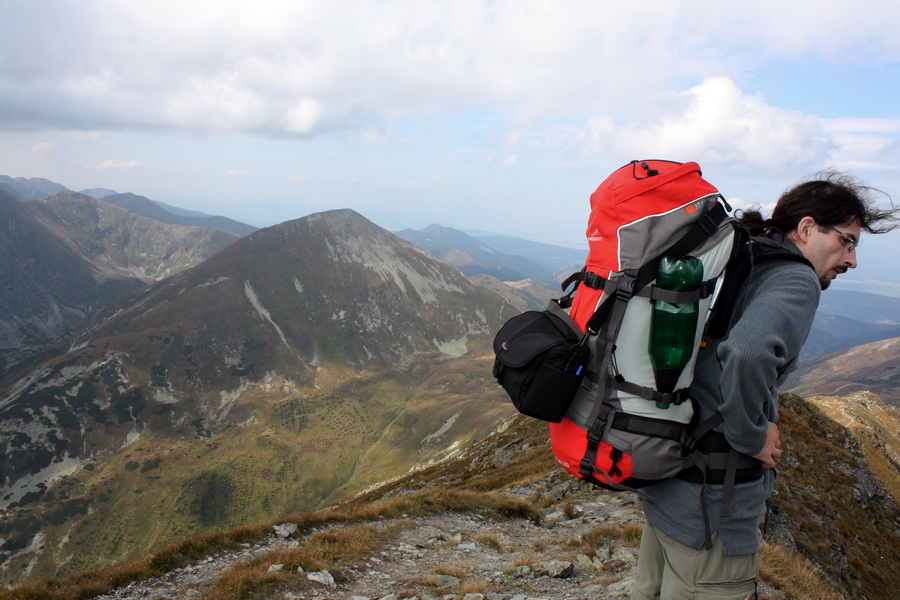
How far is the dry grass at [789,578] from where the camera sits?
858 centimetres

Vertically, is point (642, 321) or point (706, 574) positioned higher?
point (642, 321)

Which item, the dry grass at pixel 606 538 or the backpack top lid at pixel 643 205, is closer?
the backpack top lid at pixel 643 205

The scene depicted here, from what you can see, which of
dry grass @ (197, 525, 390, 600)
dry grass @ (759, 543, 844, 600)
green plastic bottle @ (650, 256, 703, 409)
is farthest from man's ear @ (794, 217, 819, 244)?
dry grass @ (197, 525, 390, 600)

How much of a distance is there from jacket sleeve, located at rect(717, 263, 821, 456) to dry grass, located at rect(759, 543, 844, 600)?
6931mm

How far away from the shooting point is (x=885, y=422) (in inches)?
2625

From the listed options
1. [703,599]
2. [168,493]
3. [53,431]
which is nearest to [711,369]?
[703,599]

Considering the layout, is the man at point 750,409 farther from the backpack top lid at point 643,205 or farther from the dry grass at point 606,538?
the dry grass at point 606,538

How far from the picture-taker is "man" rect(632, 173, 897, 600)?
381cm

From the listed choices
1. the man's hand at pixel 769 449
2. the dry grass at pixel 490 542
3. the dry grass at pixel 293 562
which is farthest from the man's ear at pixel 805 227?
the dry grass at pixel 490 542

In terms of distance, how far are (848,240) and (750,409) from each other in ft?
6.71

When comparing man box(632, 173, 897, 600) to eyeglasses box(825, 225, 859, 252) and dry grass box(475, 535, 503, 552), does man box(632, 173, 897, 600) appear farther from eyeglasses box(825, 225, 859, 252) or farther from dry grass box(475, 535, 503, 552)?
dry grass box(475, 535, 503, 552)

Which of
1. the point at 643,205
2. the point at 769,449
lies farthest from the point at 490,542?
the point at 643,205

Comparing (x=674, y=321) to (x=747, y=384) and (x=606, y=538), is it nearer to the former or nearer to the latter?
(x=747, y=384)

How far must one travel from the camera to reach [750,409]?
377cm
